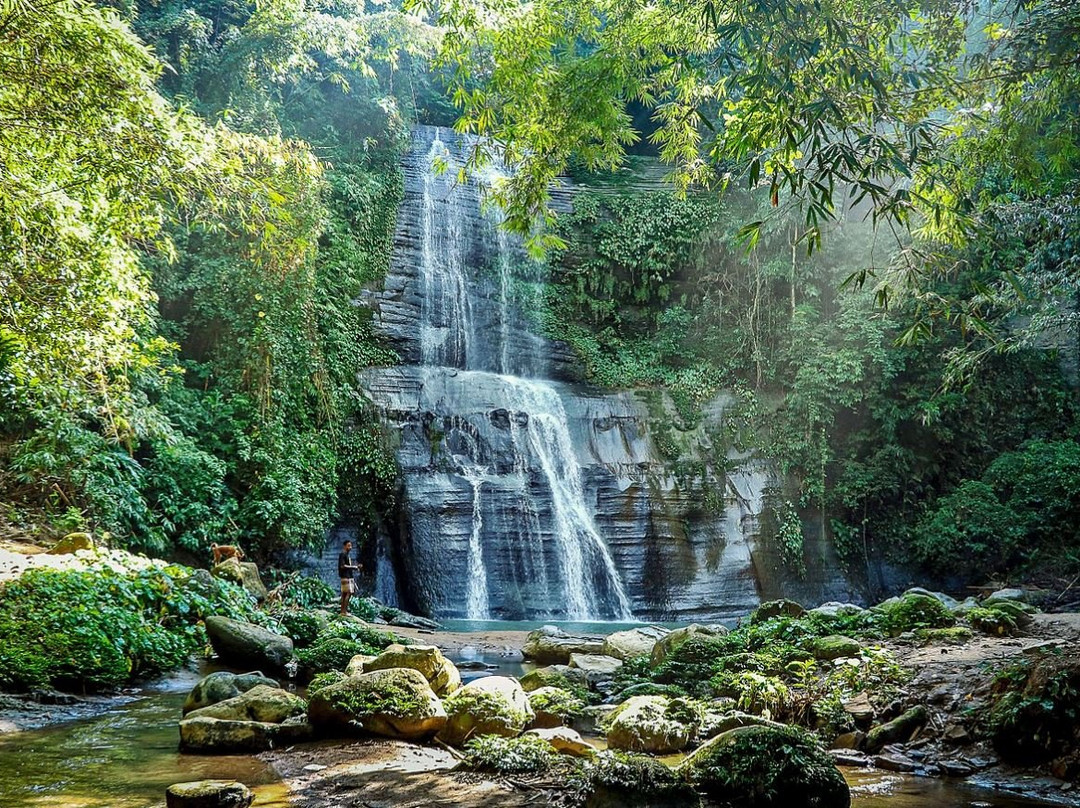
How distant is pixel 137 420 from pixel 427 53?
14568mm

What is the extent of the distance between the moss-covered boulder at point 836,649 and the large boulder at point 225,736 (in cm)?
479

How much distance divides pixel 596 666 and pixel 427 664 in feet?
8.56

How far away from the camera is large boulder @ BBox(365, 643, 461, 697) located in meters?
6.42

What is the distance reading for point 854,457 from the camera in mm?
18281

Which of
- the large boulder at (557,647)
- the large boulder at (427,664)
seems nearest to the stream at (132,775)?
the large boulder at (427,664)

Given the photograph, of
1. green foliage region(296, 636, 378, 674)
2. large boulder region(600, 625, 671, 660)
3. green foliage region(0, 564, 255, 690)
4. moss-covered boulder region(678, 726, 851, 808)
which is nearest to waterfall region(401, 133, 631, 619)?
large boulder region(600, 625, 671, 660)

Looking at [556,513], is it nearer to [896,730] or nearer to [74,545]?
[74,545]

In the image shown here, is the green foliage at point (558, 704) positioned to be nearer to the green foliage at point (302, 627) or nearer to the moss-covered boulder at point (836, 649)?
the moss-covered boulder at point (836, 649)

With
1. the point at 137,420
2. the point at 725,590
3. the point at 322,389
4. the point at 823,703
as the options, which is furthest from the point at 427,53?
the point at 823,703

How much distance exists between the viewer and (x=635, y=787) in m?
3.54

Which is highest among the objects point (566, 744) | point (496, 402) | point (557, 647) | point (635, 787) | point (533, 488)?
point (496, 402)

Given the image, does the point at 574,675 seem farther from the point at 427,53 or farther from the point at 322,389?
the point at 427,53

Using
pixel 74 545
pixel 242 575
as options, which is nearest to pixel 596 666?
pixel 242 575

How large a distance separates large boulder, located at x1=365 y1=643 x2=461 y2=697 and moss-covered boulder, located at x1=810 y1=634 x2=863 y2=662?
3.42 metres
